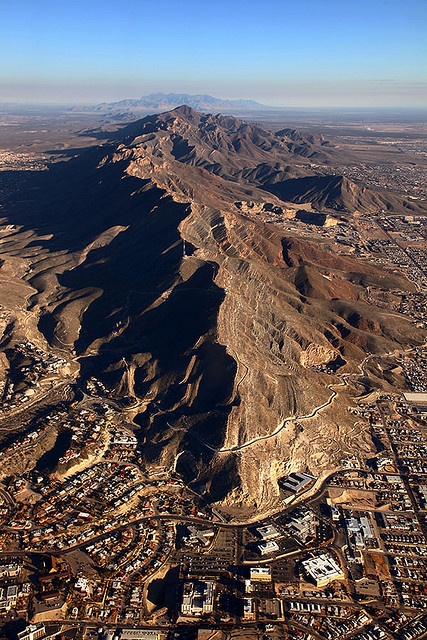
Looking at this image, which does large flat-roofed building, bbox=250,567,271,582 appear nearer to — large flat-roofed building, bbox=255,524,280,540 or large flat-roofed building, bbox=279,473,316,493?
large flat-roofed building, bbox=255,524,280,540

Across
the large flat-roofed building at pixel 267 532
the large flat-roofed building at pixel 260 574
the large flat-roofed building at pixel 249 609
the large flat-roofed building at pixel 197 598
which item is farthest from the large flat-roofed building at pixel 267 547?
the large flat-roofed building at pixel 197 598

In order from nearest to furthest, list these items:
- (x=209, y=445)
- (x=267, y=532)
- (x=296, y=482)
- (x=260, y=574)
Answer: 1. (x=260, y=574)
2. (x=267, y=532)
3. (x=296, y=482)
4. (x=209, y=445)

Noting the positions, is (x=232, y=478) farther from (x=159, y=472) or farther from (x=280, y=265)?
(x=280, y=265)

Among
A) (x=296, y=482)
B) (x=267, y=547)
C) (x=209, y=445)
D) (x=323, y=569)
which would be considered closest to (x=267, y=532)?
(x=267, y=547)

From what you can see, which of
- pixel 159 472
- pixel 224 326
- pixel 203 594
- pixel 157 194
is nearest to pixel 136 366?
pixel 224 326

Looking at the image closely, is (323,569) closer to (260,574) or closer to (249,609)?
(260,574)

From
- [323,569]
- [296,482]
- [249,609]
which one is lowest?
[323,569]

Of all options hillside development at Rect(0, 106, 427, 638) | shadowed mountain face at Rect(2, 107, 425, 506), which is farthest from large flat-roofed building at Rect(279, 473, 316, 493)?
shadowed mountain face at Rect(2, 107, 425, 506)
